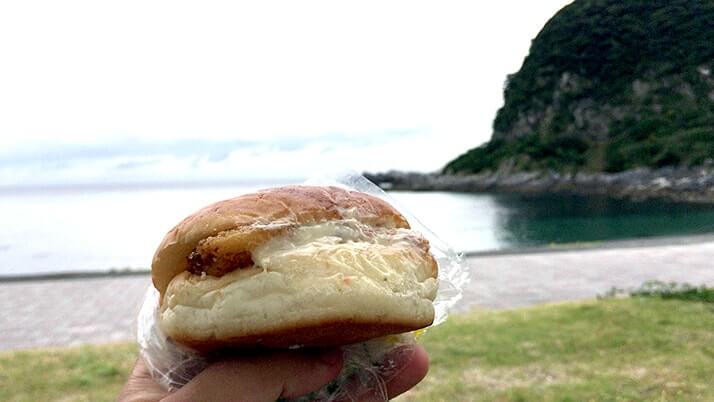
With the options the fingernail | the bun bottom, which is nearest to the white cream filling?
the bun bottom

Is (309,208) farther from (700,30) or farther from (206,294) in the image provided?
(700,30)

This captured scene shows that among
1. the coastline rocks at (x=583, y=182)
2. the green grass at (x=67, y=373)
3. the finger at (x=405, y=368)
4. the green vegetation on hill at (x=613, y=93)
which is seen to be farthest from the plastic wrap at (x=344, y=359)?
the green vegetation on hill at (x=613, y=93)

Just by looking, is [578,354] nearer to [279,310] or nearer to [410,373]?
[410,373]

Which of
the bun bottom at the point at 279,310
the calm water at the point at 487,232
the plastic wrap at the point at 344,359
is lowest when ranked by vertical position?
the calm water at the point at 487,232

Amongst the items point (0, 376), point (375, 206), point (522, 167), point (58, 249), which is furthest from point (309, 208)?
point (522, 167)

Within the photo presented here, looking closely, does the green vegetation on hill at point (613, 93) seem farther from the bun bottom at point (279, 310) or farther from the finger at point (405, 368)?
the bun bottom at point (279, 310)

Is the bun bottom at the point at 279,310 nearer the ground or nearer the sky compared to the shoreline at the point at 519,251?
nearer the sky
